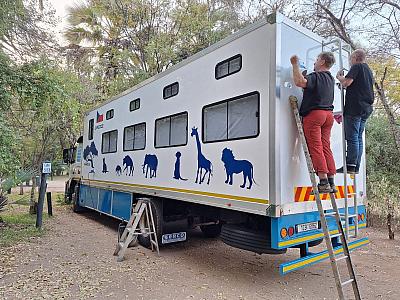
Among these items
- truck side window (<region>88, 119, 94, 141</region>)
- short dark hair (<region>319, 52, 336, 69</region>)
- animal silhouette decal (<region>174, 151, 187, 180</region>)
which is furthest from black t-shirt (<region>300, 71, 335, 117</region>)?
truck side window (<region>88, 119, 94, 141</region>)

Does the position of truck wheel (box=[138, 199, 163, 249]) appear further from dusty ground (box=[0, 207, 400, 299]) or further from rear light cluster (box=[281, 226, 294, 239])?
rear light cluster (box=[281, 226, 294, 239])

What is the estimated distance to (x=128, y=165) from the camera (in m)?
7.07

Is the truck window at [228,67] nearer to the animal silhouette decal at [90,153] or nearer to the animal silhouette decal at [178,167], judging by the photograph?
the animal silhouette decal at [178,167]

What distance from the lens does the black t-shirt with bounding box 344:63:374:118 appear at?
156 inches

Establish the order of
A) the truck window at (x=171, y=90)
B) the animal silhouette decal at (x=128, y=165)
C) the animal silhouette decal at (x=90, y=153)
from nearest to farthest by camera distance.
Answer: the truck window at (x=171, y=90) → the animal silhouette decal at (x=128, y=165) → the animal silhouette decal at (x=90, y=153)

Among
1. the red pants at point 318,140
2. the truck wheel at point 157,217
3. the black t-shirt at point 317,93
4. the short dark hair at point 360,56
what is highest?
the short dark hair at point 360,56

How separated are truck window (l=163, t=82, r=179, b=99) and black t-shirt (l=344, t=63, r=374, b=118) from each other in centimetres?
266

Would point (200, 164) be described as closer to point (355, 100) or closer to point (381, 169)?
point (355, 100)

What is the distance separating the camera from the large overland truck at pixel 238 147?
3684 millimetres

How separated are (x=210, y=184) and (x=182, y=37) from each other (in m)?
Result: 9.25

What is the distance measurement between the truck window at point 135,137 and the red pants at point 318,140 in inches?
142

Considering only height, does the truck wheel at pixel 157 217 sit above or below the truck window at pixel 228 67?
below

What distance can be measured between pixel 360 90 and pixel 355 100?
131 millimetres

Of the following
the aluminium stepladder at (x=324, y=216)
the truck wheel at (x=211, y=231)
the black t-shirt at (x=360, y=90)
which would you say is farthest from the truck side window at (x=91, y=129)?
the black t-shirt at (x=360, y=90)
